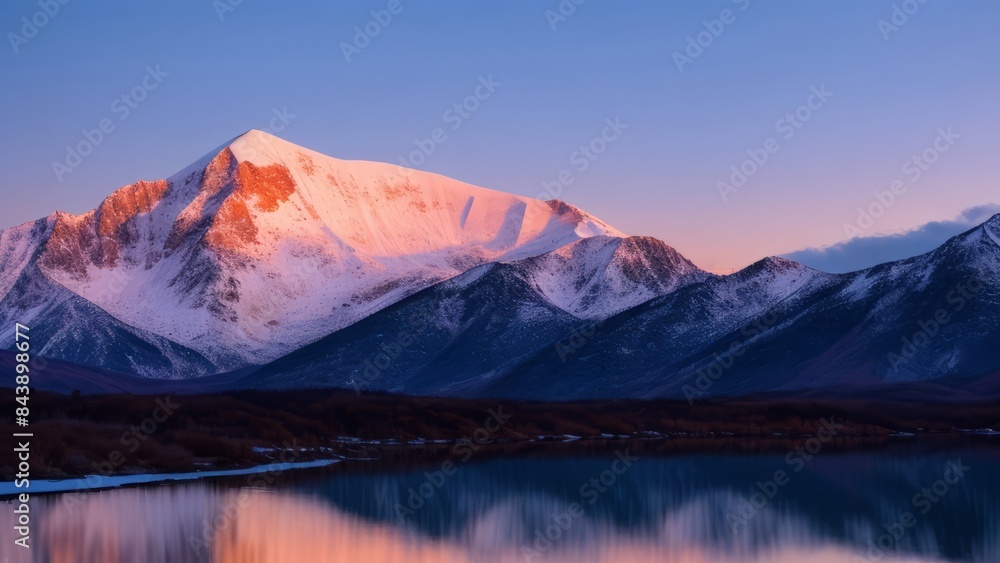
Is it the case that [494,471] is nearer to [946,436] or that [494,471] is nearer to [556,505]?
[556,505]

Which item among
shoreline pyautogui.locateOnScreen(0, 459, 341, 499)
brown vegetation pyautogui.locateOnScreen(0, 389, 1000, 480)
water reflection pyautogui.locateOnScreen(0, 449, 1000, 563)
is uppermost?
brown vegetation pyautogui.locateOnScreen(0, 389, 1000, 480)

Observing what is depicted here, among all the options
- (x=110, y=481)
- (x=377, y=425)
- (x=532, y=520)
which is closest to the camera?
(x=532, y=520)

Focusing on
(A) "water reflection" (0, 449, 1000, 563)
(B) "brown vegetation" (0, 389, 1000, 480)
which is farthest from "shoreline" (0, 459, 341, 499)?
(A) "water reflection" (0, 449, 1000, 563)

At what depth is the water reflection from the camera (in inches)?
1785

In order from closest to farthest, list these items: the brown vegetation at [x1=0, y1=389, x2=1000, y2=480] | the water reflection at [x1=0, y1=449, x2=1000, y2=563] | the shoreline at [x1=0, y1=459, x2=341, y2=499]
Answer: the water reflection at [x1=0, y1=449, x2=1000, y2=563] < the shoreline at [x1=0, y1=459, x2=341, y2=499] < the brown vegetation at [x1=0, y1=389, x2=1000, y2=480]

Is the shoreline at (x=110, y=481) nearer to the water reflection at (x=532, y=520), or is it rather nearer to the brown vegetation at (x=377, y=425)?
the brown vegetation at (x=377, y=425)

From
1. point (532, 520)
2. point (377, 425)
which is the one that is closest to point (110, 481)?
point (532, 520)

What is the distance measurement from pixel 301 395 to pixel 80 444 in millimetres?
55700

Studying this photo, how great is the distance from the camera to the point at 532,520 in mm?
55594

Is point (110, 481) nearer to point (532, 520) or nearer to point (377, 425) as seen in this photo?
point (532, 520)

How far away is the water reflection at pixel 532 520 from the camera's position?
149 feet

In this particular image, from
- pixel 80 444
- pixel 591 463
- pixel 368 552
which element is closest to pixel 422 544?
pixel 368 552

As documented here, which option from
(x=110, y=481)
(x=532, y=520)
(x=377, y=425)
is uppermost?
(x=377, y=425)

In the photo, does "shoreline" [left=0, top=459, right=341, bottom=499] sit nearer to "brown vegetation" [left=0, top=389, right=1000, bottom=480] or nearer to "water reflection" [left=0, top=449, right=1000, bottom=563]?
"brown vegetation" [left=0, top=389, right=1000, bottom=480]
